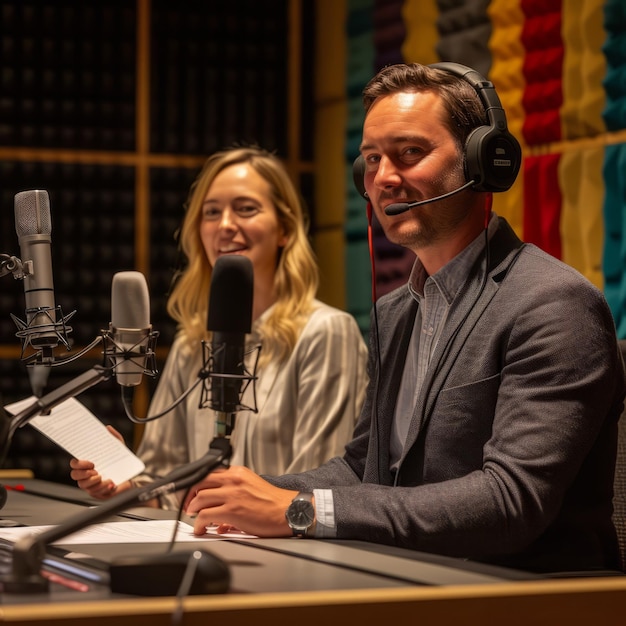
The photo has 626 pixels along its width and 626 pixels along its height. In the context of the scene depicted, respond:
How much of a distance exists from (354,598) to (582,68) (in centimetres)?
249

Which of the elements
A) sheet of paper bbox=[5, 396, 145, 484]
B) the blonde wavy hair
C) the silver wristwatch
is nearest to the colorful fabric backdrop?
the blonde wavy hair

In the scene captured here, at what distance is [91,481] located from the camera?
2154 mm

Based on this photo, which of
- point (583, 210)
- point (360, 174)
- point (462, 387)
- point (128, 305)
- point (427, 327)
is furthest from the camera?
point (583, 210)

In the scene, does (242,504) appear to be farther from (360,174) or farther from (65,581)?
(360,174)

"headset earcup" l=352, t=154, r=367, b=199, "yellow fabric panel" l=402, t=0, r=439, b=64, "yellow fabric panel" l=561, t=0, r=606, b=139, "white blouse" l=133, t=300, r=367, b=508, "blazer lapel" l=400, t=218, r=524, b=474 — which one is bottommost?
"white blouse" l=133, t=300, r=367, b=508

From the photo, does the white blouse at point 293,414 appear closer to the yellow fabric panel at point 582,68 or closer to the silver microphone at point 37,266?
the yellow fabric panel at point 582,68

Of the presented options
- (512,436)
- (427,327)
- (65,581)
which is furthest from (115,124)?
(65,581)

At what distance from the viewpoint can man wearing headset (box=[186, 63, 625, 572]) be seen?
156cm

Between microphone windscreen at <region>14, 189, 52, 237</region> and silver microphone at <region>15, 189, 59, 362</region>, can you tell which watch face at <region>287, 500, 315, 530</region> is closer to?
silver microphone at <region>15, 189, 59, 362</region>

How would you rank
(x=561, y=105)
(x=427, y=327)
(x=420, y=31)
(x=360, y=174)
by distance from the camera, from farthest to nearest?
(x=420, y=31), (x=561, y=105), (x=360, y=174), (x=427, y=327)

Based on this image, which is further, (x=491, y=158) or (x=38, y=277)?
(x=491, y=158)

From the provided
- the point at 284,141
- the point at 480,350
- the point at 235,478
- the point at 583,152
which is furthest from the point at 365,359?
the point at 284,141

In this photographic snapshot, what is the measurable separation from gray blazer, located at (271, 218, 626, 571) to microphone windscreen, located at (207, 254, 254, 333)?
39cm

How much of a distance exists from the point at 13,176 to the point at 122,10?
0.81 metres
